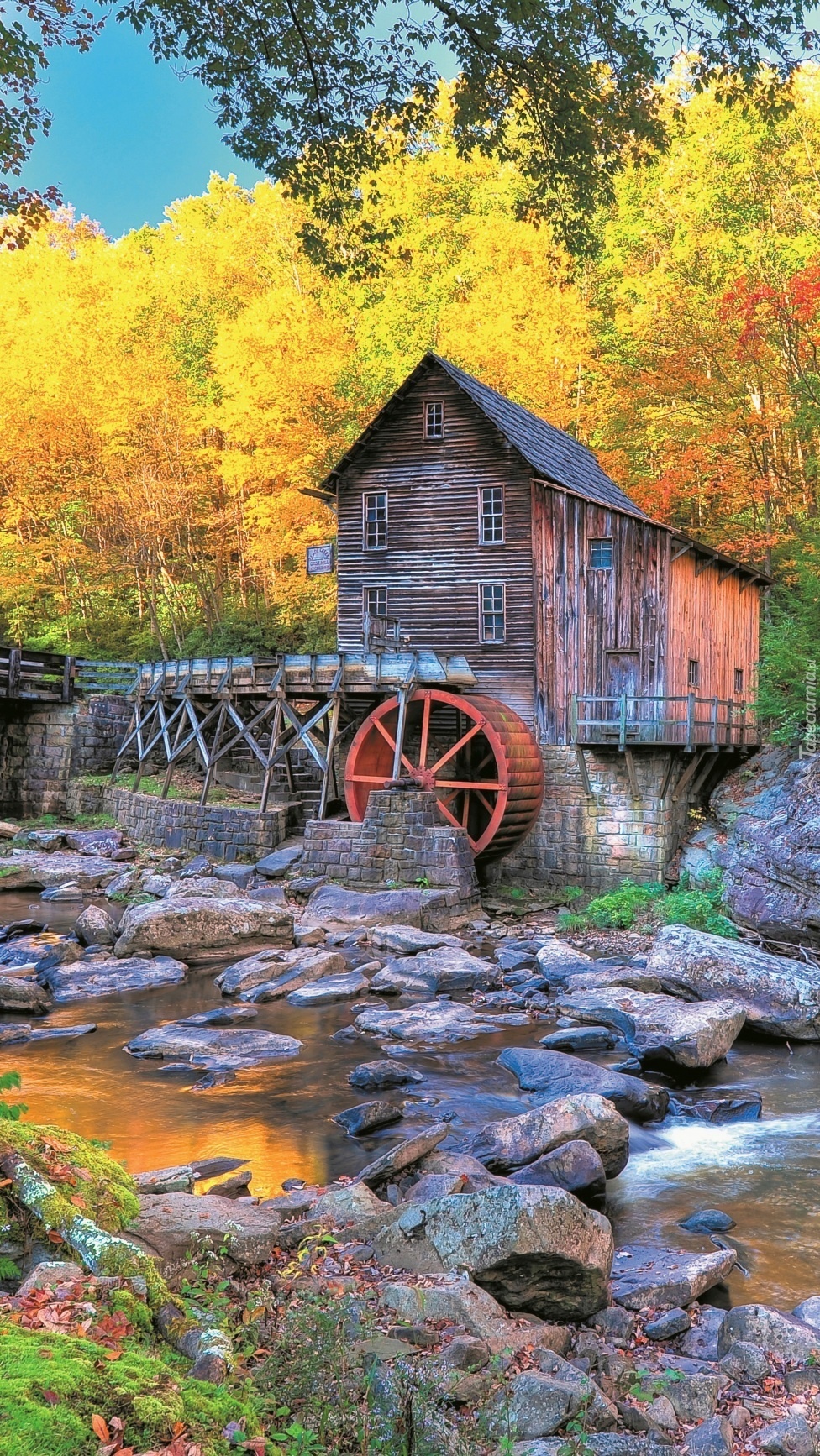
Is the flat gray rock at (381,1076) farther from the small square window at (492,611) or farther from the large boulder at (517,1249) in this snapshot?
the small square window at (492,611)

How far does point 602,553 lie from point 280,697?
6.27 meters

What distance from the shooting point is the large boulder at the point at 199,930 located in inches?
519

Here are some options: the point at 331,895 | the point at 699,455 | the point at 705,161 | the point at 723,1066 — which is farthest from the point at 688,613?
the point at 705,161

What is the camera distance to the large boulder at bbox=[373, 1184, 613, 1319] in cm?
488

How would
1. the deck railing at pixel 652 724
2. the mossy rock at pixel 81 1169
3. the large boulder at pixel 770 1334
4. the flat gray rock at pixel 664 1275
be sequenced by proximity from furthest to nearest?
the deck railing at pixel 652 724 < the flat gray rock at pixel 664 1275 < the large boulder at pixel 770 1334 < the mossy rock at pixel 81 1169

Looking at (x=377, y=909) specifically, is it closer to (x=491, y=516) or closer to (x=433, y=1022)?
(x=433, y=1022)

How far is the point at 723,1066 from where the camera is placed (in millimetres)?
9766

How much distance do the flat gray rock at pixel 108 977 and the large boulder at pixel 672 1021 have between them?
475cm

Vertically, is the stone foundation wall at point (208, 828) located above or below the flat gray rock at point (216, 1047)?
above

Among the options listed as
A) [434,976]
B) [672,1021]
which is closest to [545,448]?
[434,976]

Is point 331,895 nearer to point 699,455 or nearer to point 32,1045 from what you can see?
point 32,1045

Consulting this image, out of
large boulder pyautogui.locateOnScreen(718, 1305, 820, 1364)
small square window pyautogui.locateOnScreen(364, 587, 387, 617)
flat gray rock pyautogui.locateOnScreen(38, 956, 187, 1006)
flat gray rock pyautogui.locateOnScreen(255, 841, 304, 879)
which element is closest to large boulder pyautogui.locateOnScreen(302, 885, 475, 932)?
flat gray rock pyautogui.locateOnScreen(255, 841, 304, 879)

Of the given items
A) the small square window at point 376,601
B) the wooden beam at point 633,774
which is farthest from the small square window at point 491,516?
the wooden beam at point 633,774

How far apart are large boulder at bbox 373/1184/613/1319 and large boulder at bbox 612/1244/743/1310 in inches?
11.1
